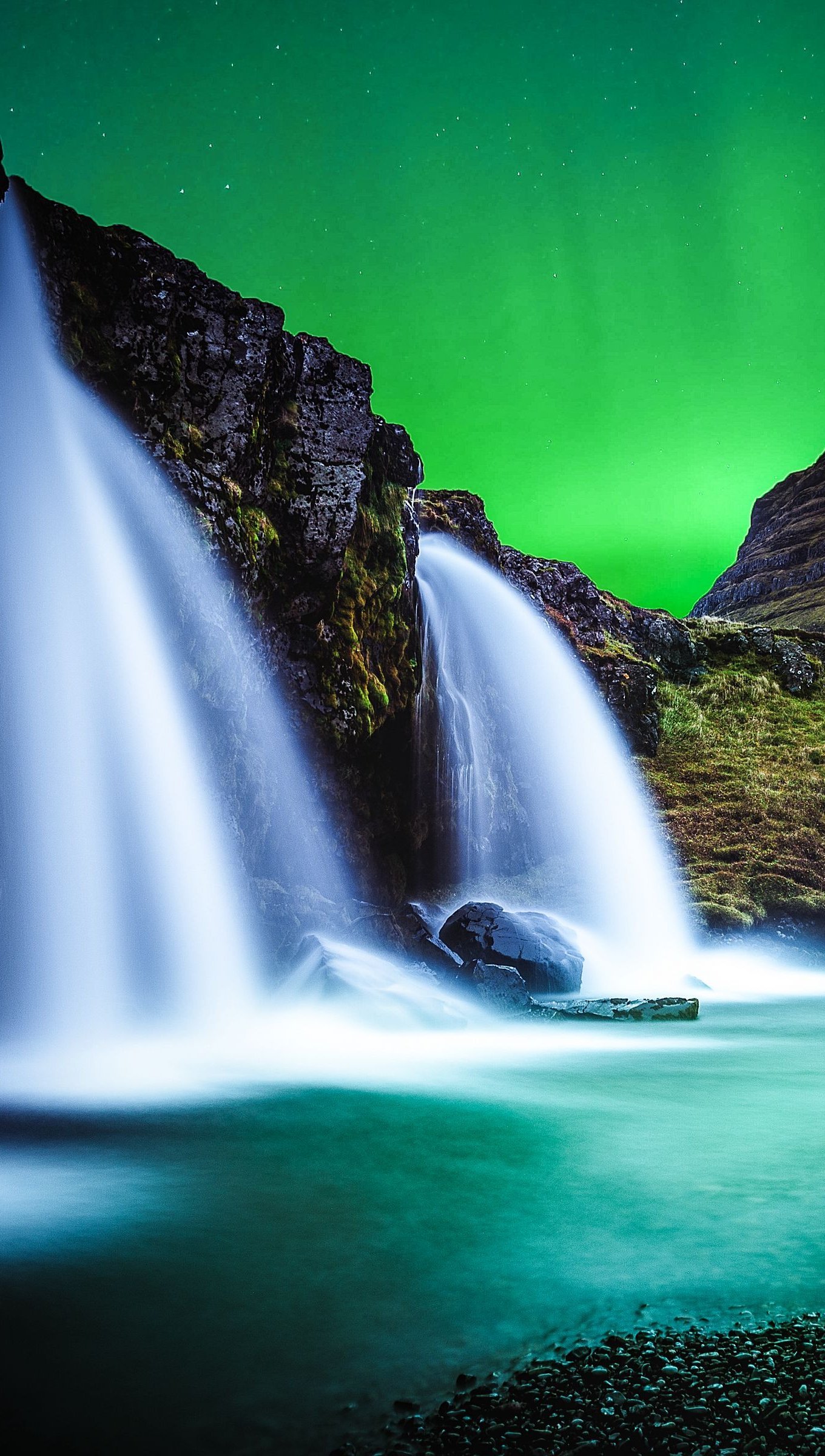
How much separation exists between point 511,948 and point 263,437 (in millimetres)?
10986

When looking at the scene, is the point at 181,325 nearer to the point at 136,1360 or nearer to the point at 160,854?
the point at 160,854

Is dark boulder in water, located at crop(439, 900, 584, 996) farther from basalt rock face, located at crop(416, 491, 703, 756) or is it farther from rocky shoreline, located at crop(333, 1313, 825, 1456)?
basalt rock face, located at crop(416, 491, 703, 756)

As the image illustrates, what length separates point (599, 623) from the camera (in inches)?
1537

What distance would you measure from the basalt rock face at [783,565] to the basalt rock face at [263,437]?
73.4 m

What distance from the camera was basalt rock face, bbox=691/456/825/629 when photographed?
311ft

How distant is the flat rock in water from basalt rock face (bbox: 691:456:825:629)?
76.7m

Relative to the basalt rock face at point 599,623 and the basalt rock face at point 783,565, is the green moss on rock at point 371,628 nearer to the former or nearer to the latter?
the basalt rock face at point 599,623

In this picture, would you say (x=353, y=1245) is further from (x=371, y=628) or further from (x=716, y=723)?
(x=716, y=723)

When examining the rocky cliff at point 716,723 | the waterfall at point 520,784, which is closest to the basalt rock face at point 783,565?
the rocky cliff at point 716,723

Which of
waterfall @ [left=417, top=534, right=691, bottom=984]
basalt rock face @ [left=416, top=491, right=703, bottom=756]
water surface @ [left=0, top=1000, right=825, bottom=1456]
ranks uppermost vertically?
basalt rock face @ [left=416, top=491, right=703, bottom=756]

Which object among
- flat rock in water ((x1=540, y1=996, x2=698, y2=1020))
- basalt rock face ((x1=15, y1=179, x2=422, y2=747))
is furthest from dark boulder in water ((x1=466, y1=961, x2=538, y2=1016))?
basalt rock face ((x1=15, y1=179, x2=422, y2=747))

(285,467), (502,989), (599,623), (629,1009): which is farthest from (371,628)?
(599,623)

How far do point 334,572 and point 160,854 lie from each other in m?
6.90

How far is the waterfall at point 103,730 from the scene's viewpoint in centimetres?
1234
